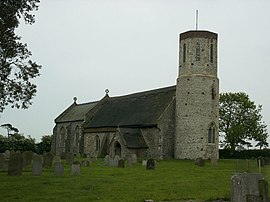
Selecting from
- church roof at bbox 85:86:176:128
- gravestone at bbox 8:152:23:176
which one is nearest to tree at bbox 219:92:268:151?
church roof at bbox 85:86:176:128

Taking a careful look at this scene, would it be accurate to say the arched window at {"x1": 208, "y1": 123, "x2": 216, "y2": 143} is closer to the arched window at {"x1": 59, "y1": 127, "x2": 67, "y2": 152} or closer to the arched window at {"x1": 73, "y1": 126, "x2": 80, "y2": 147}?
the arched window at {"x1": 73, "y1": 126, "x2": 80, "y2": 147}

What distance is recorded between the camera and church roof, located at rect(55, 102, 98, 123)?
52641 millimetres

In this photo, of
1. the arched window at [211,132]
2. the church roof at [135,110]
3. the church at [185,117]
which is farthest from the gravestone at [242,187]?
the arched window at [211,132]

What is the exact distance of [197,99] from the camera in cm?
3797

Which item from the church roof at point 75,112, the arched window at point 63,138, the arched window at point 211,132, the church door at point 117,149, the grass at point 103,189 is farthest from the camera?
the arched window at point 63,138

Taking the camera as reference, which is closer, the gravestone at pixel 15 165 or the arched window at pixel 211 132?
the gravestone at pixel 15 165

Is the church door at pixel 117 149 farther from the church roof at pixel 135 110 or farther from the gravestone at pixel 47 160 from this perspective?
the gravestone at pixel 47 160

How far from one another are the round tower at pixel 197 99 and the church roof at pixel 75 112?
646 inches

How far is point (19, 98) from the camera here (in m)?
17.5

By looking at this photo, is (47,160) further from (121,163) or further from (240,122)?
(240,122)

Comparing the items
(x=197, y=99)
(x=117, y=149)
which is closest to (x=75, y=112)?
(x=117, y=149)

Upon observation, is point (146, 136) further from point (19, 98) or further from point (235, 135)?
point (19, 98)

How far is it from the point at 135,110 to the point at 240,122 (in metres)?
18.0

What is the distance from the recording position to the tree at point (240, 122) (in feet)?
177
